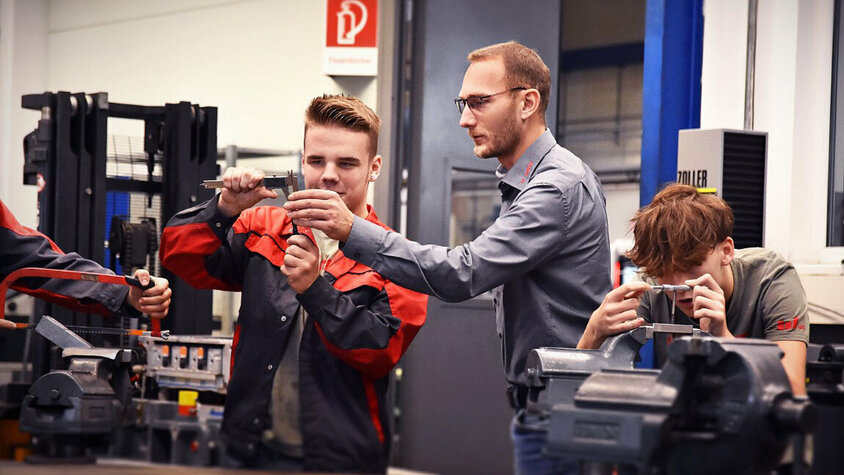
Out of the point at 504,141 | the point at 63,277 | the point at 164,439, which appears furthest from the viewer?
the point at 504,141

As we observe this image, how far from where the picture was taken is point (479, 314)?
194 inches

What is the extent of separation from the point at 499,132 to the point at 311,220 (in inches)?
21.1

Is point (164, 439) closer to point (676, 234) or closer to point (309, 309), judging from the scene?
point (309, 309)

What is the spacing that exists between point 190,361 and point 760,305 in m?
1.48

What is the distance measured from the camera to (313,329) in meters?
1.95

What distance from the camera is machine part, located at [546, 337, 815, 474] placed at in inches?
46.4

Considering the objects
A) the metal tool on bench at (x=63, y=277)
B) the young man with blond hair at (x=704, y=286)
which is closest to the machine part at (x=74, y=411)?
the metal tool on bench at (x=63, y=277)

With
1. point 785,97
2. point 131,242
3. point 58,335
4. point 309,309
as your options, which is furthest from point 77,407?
point 785,97

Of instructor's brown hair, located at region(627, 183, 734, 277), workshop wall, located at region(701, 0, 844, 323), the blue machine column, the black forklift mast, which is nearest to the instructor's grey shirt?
instructor's brown hair, located at region(627, 183, 734, 277)

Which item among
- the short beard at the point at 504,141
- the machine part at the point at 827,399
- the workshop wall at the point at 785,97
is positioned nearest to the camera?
the machine part at the point at 827,399

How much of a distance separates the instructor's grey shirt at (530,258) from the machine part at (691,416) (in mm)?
549

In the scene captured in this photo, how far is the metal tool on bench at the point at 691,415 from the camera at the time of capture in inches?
46.5

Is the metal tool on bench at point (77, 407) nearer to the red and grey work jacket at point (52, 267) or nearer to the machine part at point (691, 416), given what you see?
the red and grey work jacket at point (52, 267)

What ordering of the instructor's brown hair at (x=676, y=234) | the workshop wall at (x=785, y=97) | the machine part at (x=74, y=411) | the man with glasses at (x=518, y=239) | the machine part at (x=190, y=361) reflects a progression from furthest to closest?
the workshop wall at (x=785, y=97), the machine part at (x=190, y=361), the instructor's brown hair at (x=676, y=234), the man with glasses at (x=518, y=239), the machine part at (x=74, y=411)
